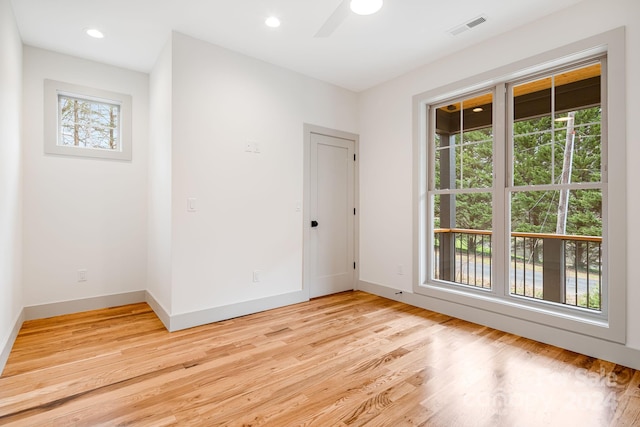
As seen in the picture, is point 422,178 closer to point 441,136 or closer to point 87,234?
point 441,136

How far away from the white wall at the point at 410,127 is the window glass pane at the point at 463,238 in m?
0.37

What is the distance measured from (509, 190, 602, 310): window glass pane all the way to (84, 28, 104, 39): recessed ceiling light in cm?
438

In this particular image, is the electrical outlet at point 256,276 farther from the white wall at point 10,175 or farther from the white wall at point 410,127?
the white wall at point 10,175

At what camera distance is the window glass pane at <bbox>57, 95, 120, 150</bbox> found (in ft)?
11.7

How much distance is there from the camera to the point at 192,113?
3.14 metres

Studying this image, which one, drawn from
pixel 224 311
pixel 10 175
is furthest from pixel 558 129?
pixel 10 175

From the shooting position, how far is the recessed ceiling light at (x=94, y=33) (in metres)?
3.00

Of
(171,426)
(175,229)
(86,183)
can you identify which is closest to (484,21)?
(175,229)

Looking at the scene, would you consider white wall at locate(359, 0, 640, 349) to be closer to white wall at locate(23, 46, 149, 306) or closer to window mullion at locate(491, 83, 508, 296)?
window mullion at locate(491, 83, 508, 296)

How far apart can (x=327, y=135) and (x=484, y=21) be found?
2.10 m

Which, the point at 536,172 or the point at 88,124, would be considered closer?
the point at 536,172

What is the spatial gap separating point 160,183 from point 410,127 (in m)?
2.98

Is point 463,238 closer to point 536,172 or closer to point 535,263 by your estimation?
point 535,263

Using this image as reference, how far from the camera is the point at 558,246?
297cm
